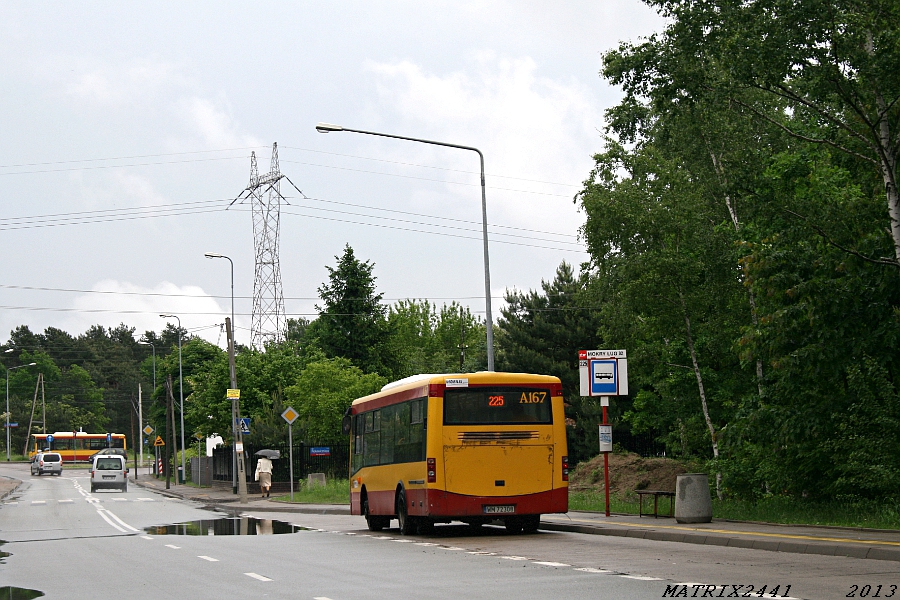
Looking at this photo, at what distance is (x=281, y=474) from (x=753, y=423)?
36.2m

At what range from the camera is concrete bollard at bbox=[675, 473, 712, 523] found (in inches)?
796

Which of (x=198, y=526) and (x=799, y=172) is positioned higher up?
(x=799, y=172)

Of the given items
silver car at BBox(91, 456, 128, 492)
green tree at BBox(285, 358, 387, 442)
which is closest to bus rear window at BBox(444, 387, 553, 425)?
green tree at BBox(285, 358, 387, 442)

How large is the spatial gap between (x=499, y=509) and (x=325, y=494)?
22807mm

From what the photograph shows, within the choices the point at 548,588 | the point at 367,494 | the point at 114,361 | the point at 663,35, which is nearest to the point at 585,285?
the point at 367,494

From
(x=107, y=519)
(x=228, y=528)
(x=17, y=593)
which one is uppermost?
(x=17, y=593)

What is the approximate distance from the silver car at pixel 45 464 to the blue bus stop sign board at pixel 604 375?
87626 mm

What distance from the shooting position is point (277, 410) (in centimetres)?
5891

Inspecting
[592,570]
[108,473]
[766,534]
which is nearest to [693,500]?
[766,534]

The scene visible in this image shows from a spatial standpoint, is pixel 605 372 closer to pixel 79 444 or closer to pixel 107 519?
pixel 107 519

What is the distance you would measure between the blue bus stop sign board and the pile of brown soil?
29.9 ft

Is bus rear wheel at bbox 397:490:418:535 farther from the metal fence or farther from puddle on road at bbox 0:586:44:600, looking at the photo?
the metal fence

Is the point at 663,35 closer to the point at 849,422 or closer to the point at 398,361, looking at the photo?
the point at 849,422

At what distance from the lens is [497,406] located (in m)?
21.0
